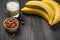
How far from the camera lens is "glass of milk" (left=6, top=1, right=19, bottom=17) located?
963mm

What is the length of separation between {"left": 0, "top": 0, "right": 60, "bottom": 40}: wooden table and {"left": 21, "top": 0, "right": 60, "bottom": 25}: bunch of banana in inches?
1.3

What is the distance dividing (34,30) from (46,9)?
13cm

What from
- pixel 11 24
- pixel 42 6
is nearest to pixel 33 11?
pixel 42 6

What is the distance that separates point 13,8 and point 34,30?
170 mm

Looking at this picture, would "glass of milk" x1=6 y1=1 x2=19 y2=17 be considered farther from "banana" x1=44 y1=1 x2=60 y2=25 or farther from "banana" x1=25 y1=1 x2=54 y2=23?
"banana" x1=44 y1=1 x2=60 y2=25

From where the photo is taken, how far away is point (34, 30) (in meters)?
0.93

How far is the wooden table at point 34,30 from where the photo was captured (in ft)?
2.95

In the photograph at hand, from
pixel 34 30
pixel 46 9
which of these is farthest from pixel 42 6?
pixel 34 30

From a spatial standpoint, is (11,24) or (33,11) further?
(33,11)

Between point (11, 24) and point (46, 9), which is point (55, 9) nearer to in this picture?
point (46, 9)

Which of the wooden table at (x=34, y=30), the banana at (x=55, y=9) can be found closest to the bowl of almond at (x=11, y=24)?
the wooden table at (x=34, y=30)

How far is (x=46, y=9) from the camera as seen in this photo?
95cm

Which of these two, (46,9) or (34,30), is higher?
(46,9)

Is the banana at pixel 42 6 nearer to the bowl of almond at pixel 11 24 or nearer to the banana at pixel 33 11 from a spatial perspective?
the banana at pixel 33 11
